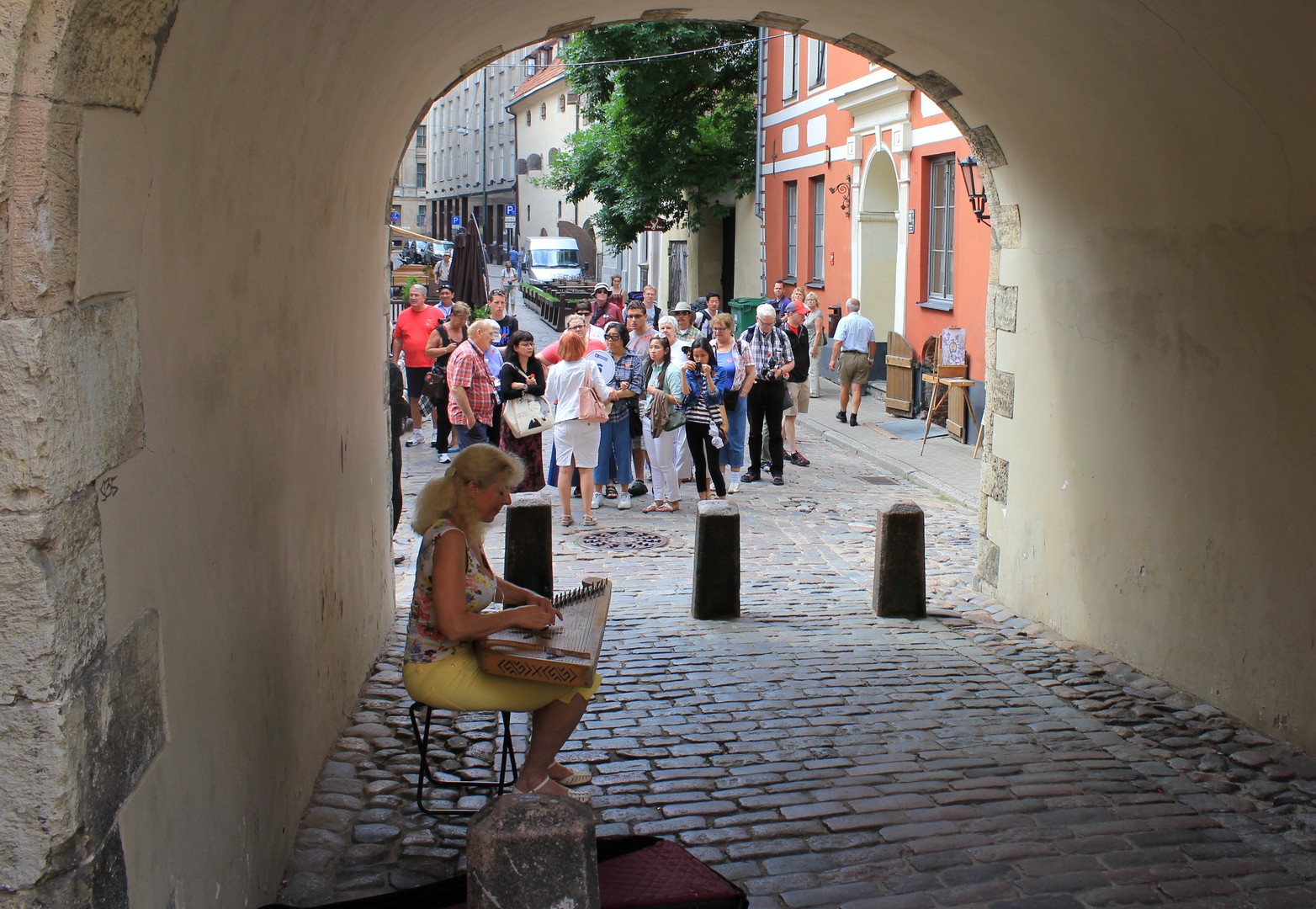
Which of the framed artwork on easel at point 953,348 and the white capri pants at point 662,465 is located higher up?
the framed artwork on easel at point 953,348

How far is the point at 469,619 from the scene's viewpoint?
4102 millimetres

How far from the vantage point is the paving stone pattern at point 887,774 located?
Result: 3.96 meters

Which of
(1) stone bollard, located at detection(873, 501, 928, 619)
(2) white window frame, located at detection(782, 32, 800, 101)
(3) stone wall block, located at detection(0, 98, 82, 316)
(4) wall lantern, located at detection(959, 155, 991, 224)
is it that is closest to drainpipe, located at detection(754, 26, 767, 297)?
(2) white window frame, located at detection(782, 32, 800, 101)

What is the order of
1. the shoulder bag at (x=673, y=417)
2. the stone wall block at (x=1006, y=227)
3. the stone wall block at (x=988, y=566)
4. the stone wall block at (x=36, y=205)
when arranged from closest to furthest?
the stone wall block at (x=36, y=205) < the stone wall block at (x=1006, y=227) < the stone wall block at (x=988, y=566) < the shoulder bag at (x=673, y=417)

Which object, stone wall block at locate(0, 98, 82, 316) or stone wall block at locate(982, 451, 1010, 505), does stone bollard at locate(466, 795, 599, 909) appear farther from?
stone wall block at locate(982, 451, 1010, 505)

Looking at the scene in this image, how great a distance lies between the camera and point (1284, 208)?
510cm

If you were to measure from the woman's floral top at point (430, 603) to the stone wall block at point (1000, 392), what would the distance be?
4.63 m

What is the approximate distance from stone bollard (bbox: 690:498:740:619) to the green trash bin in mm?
15428

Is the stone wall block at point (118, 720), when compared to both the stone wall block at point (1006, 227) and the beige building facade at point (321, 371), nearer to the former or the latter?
the beige building facade at point (321, 371)

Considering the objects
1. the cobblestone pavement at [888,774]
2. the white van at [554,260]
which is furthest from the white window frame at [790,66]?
the white van at [554,260]

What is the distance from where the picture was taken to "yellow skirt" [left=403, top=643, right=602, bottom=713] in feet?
13.7

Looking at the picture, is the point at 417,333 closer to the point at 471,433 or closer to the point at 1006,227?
the point at 471,433

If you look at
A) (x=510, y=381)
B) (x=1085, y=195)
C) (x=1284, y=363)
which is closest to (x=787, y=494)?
(x=510, y=381)

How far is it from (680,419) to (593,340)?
153 cm
